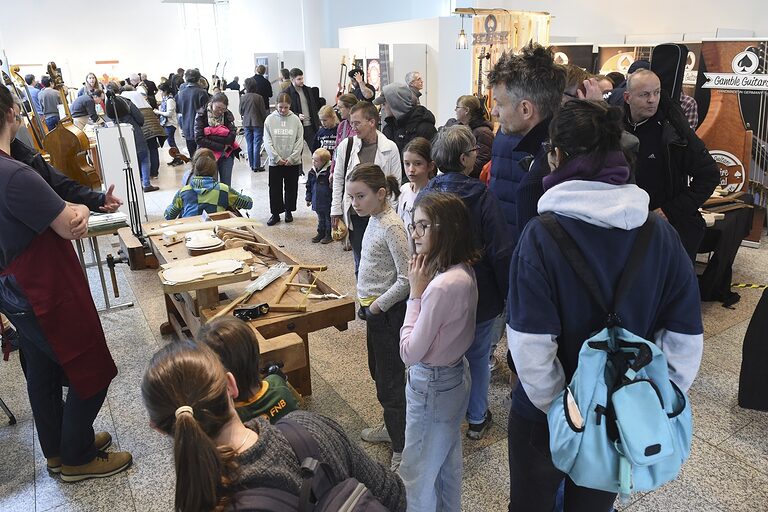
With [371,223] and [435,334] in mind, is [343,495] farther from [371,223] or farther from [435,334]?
[371,223]

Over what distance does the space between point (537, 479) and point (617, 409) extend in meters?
0.43

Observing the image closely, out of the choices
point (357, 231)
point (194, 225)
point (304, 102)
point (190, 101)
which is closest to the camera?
point (194, 225)

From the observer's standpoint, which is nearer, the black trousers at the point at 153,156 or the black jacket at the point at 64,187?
the black jacket at the point at 64,187

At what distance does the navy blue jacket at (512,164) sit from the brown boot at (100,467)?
1981 millimetres

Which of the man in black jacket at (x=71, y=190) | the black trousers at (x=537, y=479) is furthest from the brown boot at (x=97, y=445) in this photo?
the black trousers at (x=537, y=479)

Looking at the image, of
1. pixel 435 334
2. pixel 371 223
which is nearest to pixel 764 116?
pixel 371 223

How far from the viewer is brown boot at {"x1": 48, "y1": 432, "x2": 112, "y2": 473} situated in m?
2.54

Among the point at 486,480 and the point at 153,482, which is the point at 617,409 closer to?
the point at 486,480

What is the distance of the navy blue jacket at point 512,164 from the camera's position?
206 cm

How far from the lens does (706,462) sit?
2.55 meters

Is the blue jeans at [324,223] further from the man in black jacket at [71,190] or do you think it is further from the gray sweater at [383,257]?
the gray sweater at [383,257]

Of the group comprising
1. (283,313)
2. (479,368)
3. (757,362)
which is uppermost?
(283,313)

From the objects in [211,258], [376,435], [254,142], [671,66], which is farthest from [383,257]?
[254,142]

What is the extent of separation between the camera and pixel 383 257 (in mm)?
2389
